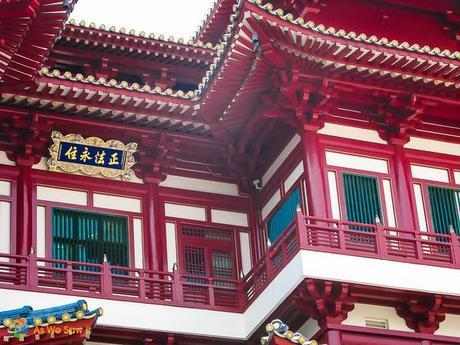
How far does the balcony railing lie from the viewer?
25.8 meters

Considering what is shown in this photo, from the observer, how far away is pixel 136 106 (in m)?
28.0

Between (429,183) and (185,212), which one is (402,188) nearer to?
(429,183)

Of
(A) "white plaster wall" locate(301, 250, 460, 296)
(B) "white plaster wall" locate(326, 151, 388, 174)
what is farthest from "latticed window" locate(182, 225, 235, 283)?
(A) "white plaster wall" locate(301, 250, 460, 296)

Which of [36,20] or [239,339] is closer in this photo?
[36,20]

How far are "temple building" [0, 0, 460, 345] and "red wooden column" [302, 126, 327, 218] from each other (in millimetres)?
33

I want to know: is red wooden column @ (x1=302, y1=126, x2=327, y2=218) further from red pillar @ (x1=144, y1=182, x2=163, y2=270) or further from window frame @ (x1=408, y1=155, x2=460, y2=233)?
red pillar @ (x1=144, y1=182, x2=163, y2=270)

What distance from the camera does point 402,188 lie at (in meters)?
27.5

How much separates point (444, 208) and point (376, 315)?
3.45m

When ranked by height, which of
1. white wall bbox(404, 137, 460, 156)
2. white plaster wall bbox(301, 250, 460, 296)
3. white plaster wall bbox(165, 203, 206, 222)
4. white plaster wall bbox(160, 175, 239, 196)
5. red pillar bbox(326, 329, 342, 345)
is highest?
white plaster wall bbox(160, 175, 239, 196)

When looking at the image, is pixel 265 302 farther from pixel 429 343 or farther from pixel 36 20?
pixel 36 20

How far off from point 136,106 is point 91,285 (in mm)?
4025

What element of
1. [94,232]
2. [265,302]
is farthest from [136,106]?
[265,302]

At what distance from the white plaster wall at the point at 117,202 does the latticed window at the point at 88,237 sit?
0.26 m

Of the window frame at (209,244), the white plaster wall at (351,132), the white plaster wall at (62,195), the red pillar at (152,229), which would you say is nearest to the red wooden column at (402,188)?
the white plaster wall at (351,132)
